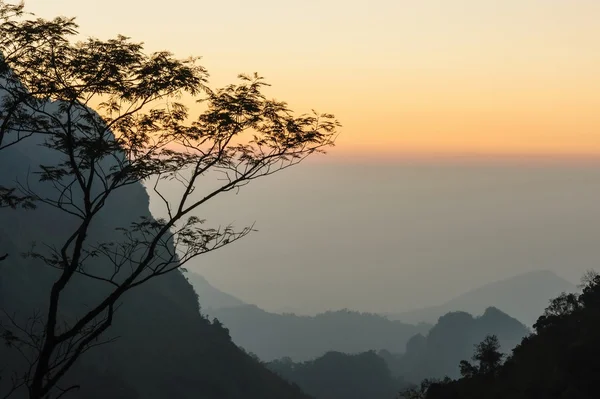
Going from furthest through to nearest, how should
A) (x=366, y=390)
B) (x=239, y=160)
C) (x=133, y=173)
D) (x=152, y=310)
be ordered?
(x=366, y=390) → (x=152, y=310) → (x=239, y=160) → (x=133, y=173)

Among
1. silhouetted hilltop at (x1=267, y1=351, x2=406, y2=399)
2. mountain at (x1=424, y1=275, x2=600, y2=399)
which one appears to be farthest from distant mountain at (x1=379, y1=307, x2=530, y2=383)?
mountain at (x1=424, y1=275, x2=600, y2=399)

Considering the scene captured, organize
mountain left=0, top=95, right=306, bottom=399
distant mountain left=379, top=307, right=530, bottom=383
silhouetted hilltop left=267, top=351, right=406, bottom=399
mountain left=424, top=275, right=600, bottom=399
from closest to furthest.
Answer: mountain left=424, top=275, right=600, bottom=399, mountain left=0, top=95, right=306, bottom=399, silhouetted hilltop left=267, top=351, right=406, bottom=399, distant mountain left=379, top=307, right=530, bottom=383

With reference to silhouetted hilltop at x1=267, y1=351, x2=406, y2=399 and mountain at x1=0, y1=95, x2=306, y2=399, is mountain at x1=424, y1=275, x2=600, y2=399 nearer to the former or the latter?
mountain at x1=0, y1=95, x2=306, y2=399

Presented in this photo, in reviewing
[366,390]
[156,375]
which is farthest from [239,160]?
[366,390]

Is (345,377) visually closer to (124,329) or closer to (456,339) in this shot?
(456,339)

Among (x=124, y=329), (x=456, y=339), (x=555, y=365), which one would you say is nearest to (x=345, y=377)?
(x=456, y=339)

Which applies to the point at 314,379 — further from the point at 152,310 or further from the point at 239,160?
the point at 239,160

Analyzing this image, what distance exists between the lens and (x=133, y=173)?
14164mm

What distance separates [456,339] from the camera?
187m

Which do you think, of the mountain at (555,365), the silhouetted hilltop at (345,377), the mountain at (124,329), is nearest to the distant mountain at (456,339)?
the silhouetted hilltop at (345,377)

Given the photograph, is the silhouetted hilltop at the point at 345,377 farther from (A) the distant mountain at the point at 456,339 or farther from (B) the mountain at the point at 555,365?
(B) the mountain at the point at 555,365

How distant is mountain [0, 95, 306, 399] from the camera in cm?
6399

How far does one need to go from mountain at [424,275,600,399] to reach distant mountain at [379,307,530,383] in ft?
442

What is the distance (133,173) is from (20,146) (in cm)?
9368
